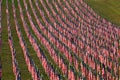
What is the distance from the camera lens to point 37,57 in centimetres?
7144

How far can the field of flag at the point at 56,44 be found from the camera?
6116 cm

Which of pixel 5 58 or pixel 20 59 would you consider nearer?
pixel 20 59

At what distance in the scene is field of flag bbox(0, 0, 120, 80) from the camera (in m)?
61.2

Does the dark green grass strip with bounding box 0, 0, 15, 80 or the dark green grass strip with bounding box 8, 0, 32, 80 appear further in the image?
the dark green grass strip with bounding box 0, 0, 15, 80

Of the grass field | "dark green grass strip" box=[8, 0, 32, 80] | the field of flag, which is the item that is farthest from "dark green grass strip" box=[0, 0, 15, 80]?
the grass field

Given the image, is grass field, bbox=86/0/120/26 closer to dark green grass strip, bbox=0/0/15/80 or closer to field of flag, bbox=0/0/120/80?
field of flag, bbox=0/0/120/80

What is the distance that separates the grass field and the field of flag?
3963mm

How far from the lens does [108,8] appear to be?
12900 cm

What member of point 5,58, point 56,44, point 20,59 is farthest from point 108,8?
point 5,58

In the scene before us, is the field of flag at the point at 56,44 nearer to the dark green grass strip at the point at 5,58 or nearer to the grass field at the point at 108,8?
the dark green grass strip at the point at 5,58

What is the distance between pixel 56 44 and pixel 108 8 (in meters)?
54.0

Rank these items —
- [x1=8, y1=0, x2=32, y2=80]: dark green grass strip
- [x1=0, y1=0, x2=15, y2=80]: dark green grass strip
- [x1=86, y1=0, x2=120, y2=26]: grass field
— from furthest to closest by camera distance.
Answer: [x1=86, y1=0, x2=120, y2=26]: grass field
[x1=0, y1=0, x2=15, y2=80]: dark green grass strip
[x1=8, y1=0, x2=32, y2=80]: dark green grass strip

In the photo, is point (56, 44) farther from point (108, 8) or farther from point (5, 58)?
point (108, 8)

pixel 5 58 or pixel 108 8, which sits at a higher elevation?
pixel 108 8
